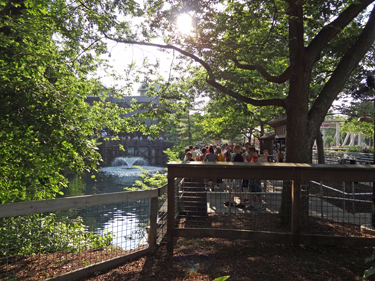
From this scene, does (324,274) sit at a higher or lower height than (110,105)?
lower

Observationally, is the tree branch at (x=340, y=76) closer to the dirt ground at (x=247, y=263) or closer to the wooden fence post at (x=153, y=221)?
the dirt ground at (x=247, y=263)

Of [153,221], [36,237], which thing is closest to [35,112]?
[36,237]

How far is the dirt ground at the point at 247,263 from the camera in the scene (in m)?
3.54

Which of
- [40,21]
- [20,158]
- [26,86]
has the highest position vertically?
[40,21]

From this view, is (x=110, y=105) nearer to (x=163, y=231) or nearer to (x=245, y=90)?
(x=245, y=90)

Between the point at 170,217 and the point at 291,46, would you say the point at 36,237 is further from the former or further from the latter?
the point at 291,46

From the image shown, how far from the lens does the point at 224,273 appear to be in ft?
11.8

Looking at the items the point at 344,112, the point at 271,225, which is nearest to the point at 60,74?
the point at 271,225

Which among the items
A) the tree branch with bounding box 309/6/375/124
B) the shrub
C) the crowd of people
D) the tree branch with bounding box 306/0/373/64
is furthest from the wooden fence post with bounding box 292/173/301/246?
the tree branch with bounding box 306/0/373/64

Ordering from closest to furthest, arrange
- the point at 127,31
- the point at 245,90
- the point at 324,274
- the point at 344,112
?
the point at 324,274, the point at 245,90, the point at 127,31, the point at 344,112

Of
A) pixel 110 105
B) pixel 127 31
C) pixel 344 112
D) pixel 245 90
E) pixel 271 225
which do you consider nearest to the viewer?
pixel 271 225

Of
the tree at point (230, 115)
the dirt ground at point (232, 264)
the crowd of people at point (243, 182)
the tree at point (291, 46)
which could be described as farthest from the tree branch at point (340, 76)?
the dirt ground at point (232, 264)

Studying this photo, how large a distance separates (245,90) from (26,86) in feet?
17.8

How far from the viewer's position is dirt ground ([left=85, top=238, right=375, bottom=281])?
354 cm
